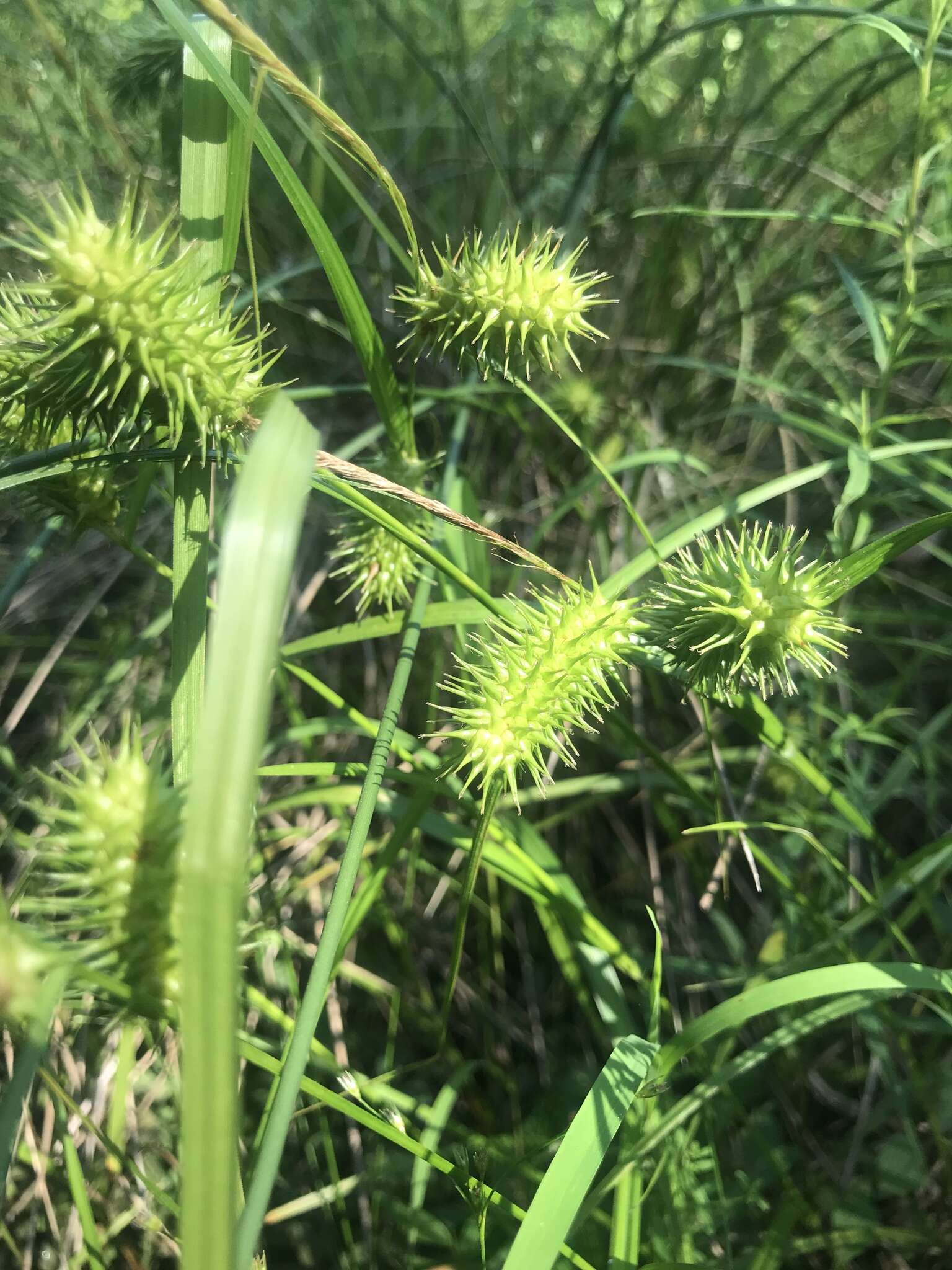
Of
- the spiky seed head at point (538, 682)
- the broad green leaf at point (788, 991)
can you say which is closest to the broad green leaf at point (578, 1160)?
the broad green leaf at point (788, 991)

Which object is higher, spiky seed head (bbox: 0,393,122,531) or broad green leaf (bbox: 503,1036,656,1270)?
spiky seed head (bbox: 0,393,122,531)

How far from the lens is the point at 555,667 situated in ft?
2.53

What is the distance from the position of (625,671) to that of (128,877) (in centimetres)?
112

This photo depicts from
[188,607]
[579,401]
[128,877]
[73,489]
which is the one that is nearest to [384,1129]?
[128,877]

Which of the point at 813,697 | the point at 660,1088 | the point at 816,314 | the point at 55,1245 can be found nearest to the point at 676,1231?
the point at 660,1088

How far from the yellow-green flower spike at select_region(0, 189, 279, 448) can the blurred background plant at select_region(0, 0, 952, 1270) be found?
0.20 metres

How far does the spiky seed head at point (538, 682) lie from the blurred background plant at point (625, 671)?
9.2 inches

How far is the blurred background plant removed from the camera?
1117 millimetres

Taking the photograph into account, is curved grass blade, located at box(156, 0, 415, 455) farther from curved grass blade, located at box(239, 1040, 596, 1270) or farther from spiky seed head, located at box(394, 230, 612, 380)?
curved grass blade, located at box(239, 1040, 596, 1270)

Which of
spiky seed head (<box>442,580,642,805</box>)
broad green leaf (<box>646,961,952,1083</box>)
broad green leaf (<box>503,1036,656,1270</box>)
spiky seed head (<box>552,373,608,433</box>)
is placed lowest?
broad green leaf (<box>503,1036,656,1270</box>)

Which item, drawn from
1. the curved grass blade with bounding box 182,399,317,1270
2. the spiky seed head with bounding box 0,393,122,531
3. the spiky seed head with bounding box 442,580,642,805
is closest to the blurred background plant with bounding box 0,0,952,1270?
the spiky seed head with bounding box 0,393,122,531

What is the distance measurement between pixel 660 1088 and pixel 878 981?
0.91 feet

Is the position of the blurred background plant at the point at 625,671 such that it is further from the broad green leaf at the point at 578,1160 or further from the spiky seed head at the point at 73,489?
the broad green leaf at the point at 578,1160

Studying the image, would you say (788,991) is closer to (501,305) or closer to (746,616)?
(746,616)
